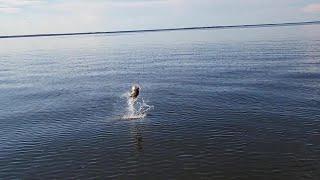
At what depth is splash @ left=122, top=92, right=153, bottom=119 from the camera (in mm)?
56506

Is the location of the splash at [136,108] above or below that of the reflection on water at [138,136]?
above

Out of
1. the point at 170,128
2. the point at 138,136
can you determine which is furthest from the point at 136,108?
the point at 138,136

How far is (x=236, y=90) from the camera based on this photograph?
71.2 m

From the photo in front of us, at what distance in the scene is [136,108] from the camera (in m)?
60.9

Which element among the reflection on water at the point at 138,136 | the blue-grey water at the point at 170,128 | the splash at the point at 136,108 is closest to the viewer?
the blue-grey water at the point at 170,128

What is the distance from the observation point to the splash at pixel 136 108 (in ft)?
185

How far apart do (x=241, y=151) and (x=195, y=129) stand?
911cm

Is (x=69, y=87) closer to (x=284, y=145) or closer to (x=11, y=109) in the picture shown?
(x=11, y=109)

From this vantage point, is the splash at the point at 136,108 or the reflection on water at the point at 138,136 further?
the splash at the point at 136,108

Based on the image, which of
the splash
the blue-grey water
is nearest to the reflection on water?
the blue-grey water

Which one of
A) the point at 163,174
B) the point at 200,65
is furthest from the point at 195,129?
the point at 200,65

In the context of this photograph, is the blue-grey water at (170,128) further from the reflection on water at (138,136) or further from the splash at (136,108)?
the splash at (136,108)

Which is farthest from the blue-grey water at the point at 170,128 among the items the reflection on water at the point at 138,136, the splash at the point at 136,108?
the splash at the point at 136,108

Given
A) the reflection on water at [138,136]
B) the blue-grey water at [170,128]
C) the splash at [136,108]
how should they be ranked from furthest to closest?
the splash at [136,108]
the reflection on water at [138,136]
the blue-grey water at [170,128]
